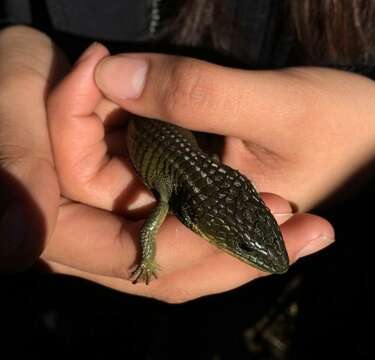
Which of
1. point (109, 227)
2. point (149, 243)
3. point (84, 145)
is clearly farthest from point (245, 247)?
point (84, 145)

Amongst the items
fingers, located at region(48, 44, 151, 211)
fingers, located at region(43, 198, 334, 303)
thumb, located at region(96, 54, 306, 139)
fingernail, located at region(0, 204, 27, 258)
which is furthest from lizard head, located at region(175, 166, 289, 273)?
fingernail, located at region(0, 204, 27, 258)

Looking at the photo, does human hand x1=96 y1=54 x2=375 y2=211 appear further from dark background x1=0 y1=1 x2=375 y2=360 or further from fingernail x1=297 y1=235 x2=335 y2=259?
dark background x1=0 y1=1 x2=375 y2=360

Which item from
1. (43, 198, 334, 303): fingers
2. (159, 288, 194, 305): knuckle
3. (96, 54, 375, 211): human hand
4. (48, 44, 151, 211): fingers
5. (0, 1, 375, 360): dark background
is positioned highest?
(96, 54, 375, 211): human hand

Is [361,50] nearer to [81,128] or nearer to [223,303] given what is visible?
[81,128]

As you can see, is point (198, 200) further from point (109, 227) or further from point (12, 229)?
point (12, 229)

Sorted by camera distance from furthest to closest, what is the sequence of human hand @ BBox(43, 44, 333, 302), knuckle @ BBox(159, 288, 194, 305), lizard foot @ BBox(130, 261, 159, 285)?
knuckle @ BBox(159, 288, 194, 305)
lizard foot @ BBox(130, 261, 159, 285)
human hand @ BBox(43, 44, 333, 302)

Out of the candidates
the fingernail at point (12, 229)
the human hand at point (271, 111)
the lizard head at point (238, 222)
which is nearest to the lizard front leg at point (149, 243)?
the lizard head at point (238, 222)
